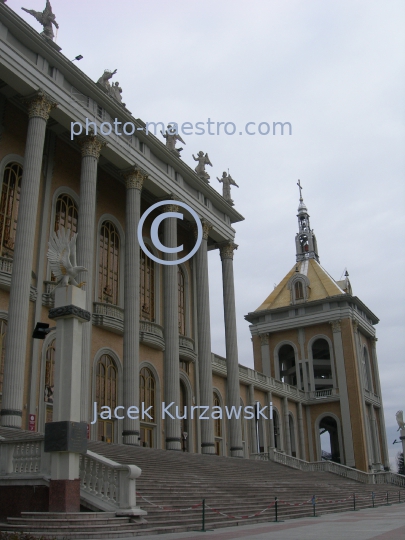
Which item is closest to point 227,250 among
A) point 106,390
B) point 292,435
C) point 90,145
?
point 106,390

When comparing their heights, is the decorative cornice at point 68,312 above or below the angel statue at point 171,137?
below

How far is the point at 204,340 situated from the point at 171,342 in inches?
164

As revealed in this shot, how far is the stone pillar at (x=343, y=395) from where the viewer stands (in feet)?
160

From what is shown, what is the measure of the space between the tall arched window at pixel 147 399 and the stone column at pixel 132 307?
14.1 feet

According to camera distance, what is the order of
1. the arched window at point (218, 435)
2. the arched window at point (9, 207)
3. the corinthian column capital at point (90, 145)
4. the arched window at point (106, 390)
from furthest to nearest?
1. the arched window at point (218, 435)
2. the arched window at point (106, 390)
3. the corinthian column capital at point (90, 145)
4. the arched window at point (9, 207)

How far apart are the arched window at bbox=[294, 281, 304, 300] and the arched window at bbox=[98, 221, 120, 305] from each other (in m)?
29.4

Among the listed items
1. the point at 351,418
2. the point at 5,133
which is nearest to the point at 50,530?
the point at 5,133

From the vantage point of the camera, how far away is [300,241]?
65000mm

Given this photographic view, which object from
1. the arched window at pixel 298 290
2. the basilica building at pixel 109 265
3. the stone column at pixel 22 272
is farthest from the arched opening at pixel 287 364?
the stone column at pixel 22 272

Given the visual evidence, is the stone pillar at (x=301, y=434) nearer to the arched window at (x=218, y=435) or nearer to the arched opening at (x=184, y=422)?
the arched window at (x=218, y=435)

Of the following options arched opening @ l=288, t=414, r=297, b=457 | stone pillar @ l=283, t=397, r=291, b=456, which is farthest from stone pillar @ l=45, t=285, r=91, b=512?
arched opening @ l=288, t=414, r=297, b=457

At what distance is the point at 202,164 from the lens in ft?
115

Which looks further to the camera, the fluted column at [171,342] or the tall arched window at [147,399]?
the tall arched window at [147,399]

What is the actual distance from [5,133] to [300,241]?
45230 mm
